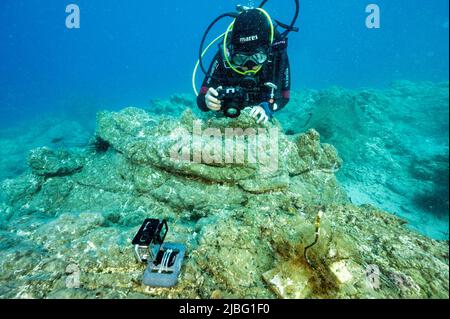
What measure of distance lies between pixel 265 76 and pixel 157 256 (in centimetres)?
454

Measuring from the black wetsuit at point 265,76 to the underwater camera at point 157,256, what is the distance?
3.59m

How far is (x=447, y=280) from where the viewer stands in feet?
7.09

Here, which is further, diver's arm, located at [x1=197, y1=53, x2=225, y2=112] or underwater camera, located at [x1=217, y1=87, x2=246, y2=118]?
diver's arm, located at [x1=197, y1=53, x2=225, y2=112]

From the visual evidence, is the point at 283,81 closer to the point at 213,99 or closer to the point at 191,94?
the point at 213,99

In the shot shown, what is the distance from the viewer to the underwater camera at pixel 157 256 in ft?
7.07

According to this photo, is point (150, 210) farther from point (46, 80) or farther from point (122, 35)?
point (122, 35)

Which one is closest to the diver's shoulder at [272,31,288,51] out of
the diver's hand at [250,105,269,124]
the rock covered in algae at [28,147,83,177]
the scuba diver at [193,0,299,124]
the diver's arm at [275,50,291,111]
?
the scuba diver at [193,0,299,124]

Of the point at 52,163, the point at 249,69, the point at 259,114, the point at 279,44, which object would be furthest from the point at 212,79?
the point at 52,163

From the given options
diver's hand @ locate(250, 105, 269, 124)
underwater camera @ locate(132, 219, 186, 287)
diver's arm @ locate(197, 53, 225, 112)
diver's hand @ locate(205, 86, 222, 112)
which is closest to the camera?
underwater camera @ locate(132, 219, 186, 287)

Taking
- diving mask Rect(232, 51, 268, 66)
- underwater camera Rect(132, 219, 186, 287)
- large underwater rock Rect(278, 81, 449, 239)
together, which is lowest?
large underwater rock Rect(278, 81, 449, 239)

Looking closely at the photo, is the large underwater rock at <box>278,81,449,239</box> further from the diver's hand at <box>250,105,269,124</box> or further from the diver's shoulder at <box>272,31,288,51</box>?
the diver's hand at <box>250,105,269,124</box>

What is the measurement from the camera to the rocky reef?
219 centimetres

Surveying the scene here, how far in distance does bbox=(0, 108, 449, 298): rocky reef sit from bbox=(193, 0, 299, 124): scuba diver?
44 cm

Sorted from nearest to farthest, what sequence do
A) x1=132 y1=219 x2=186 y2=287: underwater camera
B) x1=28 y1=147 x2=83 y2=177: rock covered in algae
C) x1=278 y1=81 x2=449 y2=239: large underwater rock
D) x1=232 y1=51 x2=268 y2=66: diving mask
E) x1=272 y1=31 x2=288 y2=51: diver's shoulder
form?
x1=132 y1=219 x2=186 y2=287: underwater camera, x1=232 y1=51 x2=268 y2=66: diving mask, x1=28 y1=147 x2=83 y2=177: rock covered in algae, x1=272 y1=31 x2=288 y2=51: diver's shoulder, x1=278 y1=81 x2=449 y2=239: large underwater rock
